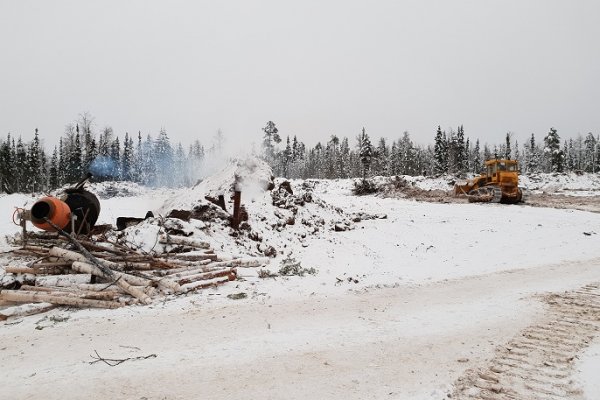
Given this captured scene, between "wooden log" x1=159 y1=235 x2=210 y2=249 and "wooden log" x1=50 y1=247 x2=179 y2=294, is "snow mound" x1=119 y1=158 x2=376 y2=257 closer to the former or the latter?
"wooden log" x1=159 y1=235 x2=210 y2=249

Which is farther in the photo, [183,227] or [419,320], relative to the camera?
[183,227]

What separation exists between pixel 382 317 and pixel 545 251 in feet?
30.0

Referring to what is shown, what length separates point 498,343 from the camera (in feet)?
19.1

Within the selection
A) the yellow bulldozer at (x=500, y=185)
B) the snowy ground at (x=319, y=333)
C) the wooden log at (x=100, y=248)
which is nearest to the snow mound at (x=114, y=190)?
the wooden log at (x=100, y=248)

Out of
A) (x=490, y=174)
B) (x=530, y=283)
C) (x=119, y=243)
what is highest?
(x=490, y=174)

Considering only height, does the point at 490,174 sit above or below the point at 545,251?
above

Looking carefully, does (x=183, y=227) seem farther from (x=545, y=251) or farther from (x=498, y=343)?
(x=545, y=251)

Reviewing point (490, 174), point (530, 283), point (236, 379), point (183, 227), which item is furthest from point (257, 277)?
point (490, 174)

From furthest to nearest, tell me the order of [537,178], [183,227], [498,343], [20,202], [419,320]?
[537,178] → [20,202] → [183,227] → [419,320] → [498,343]

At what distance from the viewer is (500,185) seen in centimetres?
2527

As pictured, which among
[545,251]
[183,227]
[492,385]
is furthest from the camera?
[545,251]

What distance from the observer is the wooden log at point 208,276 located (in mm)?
8773

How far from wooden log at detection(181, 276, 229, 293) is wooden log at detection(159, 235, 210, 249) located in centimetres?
245

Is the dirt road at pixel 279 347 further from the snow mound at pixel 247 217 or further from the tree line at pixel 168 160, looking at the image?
the tree line at pixel 168 160
